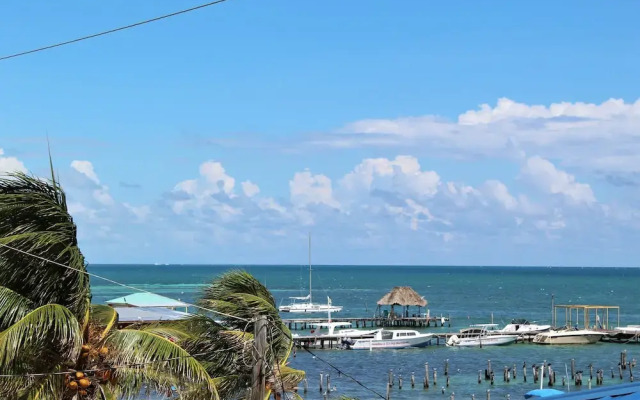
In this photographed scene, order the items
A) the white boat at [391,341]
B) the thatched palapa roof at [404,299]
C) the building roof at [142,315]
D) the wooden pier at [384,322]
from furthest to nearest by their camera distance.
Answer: the wooden pier at [384,322]
the thatched palapa roof at [404,299]
the white boat at [391,341]
the building roof at [142,315]

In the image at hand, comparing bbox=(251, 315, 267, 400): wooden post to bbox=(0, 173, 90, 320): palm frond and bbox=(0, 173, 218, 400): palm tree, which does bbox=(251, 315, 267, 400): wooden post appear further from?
bbox=(0, 173, 90, 320): palm frond

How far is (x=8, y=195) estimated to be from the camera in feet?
46.1

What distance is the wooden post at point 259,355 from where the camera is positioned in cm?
1327

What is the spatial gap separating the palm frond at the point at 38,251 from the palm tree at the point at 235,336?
2518mm

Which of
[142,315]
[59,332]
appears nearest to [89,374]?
[59,332]

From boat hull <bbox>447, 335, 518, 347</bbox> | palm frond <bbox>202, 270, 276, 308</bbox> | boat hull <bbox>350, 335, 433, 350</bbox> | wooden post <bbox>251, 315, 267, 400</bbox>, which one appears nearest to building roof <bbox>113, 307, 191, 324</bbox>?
palm frond <bbox>202, 270, 276, 308</bbox>

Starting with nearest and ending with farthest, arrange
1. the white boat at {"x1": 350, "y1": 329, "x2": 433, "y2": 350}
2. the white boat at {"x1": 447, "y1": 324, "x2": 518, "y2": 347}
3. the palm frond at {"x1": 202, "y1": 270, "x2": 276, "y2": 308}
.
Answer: the palm frond at {"x1": 202, "y1": 270, "x2": 276, "y2": 308}, the white boat at {"x1": 350, "y1": 329, "x2": 433, "y2": 350}, the white boat at {"x1": 447, "y1": 324, "x2": 518, "y2": 347}

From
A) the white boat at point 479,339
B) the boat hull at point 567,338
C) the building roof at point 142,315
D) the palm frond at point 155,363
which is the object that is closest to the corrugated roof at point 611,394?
the palm frond at point 155,363

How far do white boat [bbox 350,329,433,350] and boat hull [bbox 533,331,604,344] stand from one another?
32.2 ft

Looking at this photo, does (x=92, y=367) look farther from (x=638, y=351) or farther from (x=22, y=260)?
(x=638, y=351)

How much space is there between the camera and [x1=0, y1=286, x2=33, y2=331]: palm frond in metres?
13.4

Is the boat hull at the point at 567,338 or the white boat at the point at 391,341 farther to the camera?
the boat hull at the point at 567,338

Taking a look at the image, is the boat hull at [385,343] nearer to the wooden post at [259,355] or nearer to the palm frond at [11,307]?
the wooden post at [259,355]

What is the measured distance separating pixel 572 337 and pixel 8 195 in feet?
211
